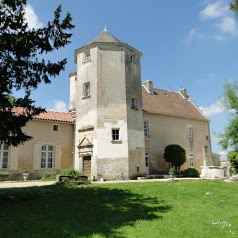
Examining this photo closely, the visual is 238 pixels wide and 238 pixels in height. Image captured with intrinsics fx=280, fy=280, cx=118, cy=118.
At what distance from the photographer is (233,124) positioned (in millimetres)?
28609

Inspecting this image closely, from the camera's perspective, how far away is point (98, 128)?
20.9 metres

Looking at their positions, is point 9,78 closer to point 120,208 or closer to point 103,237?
point 120,208

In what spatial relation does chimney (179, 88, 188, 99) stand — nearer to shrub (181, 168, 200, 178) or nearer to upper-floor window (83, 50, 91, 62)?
shrub (181, 168, 200, 178)

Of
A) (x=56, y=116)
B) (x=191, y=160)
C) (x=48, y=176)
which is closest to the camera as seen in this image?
(x=48, y=176)

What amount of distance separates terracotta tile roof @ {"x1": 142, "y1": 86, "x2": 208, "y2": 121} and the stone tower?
5099 millimetres

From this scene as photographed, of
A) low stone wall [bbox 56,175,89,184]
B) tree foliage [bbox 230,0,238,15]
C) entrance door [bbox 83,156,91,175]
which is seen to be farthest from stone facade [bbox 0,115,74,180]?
tree foliage [bbox 230,0,238,15]

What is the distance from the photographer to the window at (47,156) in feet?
75.8

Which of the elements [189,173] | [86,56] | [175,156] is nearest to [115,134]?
[86,56]

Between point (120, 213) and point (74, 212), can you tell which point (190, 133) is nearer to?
point (120, 213)

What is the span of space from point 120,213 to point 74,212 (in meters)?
1.46

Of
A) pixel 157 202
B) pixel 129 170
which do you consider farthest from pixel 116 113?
pixel 157 202

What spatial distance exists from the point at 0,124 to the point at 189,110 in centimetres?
2536

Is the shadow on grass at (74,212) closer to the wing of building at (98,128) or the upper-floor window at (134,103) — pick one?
the wing of building at (98,128)

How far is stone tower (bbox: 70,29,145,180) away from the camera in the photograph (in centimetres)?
2077
